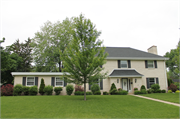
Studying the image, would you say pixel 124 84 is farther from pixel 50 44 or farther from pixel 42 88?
pixel 50 44

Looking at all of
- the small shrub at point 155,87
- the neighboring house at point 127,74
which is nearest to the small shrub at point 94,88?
the neighboring house at point 127,74

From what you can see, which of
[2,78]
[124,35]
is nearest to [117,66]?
[124,35]

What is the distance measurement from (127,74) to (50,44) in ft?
57.9

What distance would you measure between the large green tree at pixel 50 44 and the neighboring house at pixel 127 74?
8.93 m

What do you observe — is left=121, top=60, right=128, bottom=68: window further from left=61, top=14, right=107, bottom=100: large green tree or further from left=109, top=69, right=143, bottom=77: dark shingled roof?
left=61, top=14, right=107, bottom=100: large green tree

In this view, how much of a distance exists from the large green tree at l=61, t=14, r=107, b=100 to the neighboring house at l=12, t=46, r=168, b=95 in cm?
774

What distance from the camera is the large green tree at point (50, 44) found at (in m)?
29.1

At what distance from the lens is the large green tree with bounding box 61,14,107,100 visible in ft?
40.1

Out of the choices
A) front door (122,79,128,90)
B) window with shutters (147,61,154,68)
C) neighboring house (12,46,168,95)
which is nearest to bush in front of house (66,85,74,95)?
neighboring house (12,46,168,95)

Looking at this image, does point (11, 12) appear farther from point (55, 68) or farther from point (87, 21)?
point (55, 68)

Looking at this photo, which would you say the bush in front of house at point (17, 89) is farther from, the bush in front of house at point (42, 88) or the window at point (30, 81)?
the bush in front of house at point (42, 88)

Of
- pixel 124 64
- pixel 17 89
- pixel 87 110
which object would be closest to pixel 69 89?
pixel 17 89

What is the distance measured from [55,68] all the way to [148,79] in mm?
17692

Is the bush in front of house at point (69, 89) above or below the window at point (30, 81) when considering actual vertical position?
below
